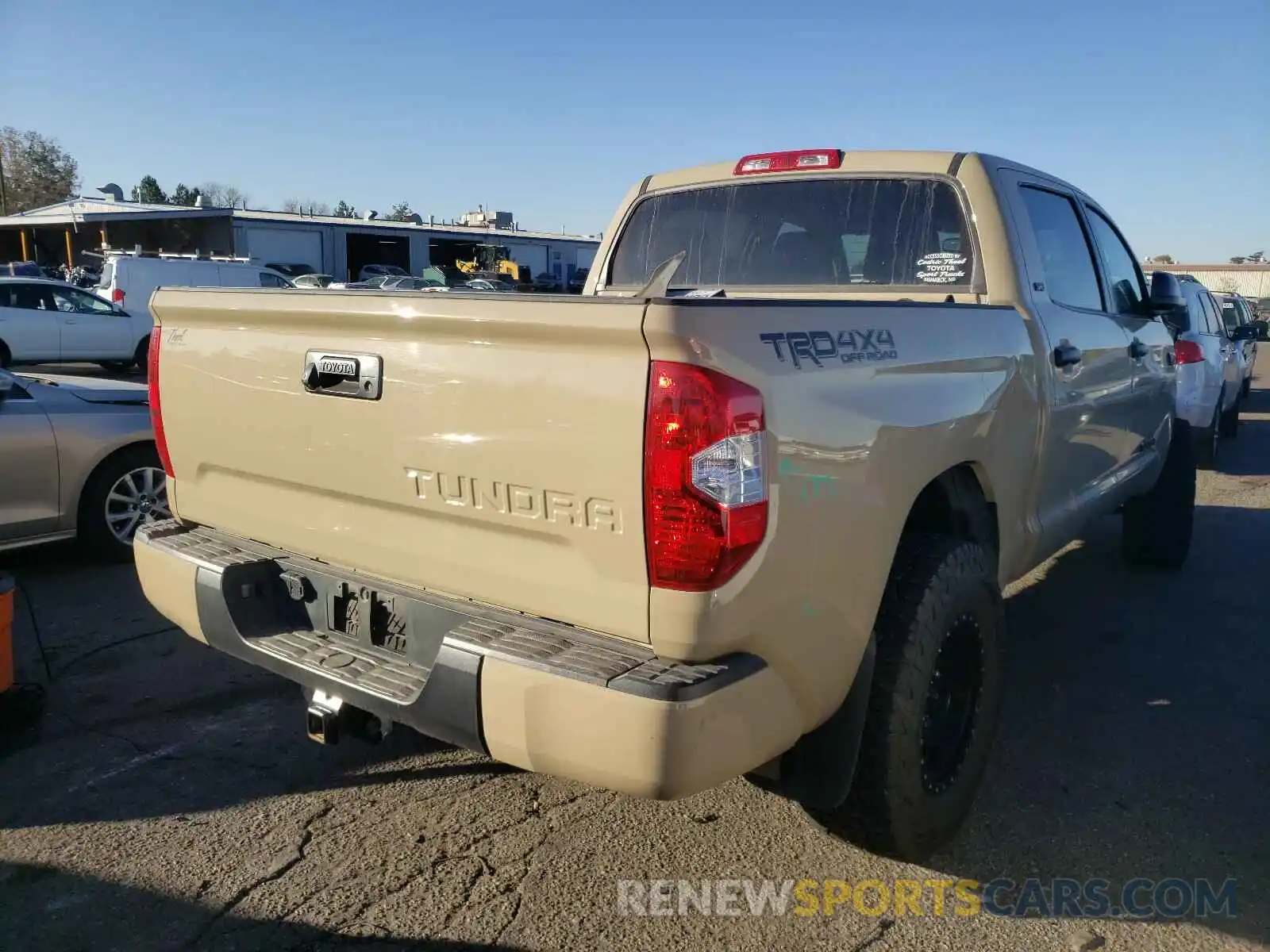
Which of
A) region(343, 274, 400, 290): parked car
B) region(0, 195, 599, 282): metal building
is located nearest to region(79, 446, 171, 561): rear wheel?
region(343, 274, 400, 290): parked car

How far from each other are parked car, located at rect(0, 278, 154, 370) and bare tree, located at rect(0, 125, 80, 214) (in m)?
68.7

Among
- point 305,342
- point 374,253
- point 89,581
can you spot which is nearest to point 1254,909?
point 305,342

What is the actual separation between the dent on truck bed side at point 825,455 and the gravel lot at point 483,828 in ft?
3.02

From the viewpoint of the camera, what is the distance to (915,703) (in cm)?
266

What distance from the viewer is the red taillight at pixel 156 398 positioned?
3.22 meters

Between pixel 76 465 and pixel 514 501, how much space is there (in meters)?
4.23

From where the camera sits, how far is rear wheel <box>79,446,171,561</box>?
564 centimetres

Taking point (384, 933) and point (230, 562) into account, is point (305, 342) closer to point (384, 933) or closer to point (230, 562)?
point (230, 562)

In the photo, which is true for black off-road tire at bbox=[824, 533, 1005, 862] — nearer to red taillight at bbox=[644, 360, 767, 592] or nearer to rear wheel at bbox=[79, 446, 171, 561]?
red taillight at bbox=[644, 360, 767, 592]

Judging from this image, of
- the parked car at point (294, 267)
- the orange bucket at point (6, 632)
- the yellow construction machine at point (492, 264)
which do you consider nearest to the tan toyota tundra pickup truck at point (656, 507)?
the orange bucket at point (6, 632)

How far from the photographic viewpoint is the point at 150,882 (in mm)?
2842

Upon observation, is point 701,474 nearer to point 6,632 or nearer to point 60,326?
point 6,632

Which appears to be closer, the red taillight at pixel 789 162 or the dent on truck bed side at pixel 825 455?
the dent on truck bed side at pixel 825 455

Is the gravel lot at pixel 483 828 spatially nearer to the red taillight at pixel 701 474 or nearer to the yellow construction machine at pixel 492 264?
the red taillight at pixel 701 474
